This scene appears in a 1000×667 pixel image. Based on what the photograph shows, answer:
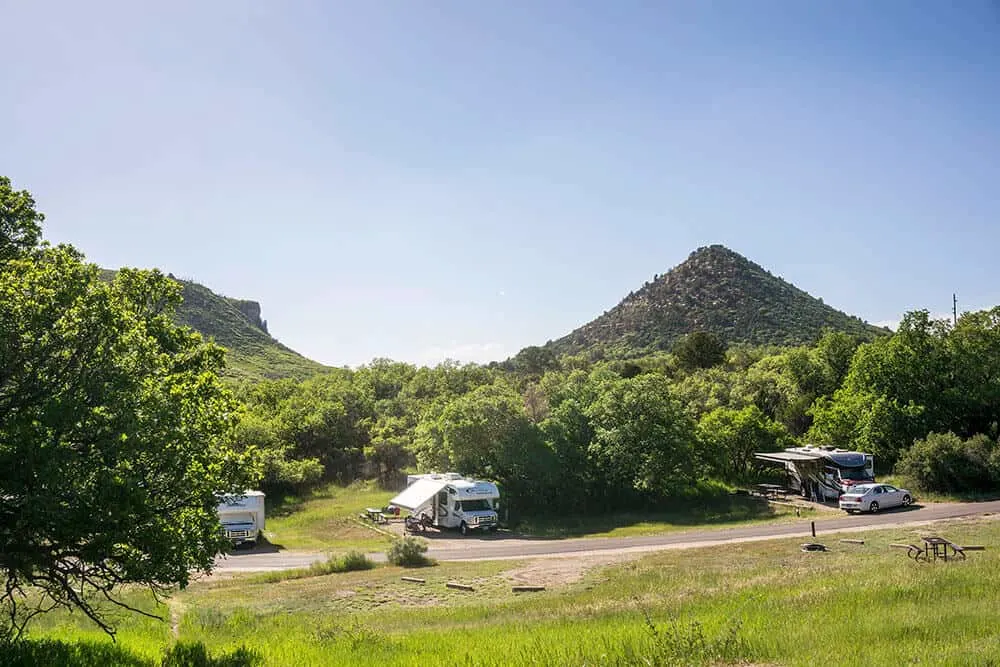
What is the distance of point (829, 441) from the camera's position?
4966 centimetres

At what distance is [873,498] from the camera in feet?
122

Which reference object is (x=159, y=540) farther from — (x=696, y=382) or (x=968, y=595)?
(x=696, y=382)

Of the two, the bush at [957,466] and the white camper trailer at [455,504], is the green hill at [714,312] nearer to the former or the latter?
the bush at [957,466]

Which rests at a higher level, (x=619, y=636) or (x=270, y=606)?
(x=619, y=636)

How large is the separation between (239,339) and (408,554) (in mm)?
120656

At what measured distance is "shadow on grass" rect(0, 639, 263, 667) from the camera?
462 inches

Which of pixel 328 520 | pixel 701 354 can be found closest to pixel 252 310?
pixel 701 354

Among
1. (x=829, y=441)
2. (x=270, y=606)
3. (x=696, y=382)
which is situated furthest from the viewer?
(x=696, y=382)

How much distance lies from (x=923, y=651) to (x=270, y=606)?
17317mm

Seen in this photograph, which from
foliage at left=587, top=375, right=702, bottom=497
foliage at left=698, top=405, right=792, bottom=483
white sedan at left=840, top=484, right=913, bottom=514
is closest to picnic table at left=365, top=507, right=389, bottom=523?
foliage at left=587, top=375, right=702, bottom=497

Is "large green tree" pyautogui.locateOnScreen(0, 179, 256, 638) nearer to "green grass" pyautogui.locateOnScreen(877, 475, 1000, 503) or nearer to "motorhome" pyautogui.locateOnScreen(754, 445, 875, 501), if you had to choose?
"motorhome" pyautogui.locateOnScreen(754, 445, 875, 501)

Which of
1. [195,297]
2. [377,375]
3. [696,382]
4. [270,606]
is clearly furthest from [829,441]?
[195,297]

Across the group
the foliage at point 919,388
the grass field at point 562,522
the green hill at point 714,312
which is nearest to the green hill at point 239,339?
the green hill at point 714,312

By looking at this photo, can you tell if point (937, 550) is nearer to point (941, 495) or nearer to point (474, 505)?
point (941, 495)
